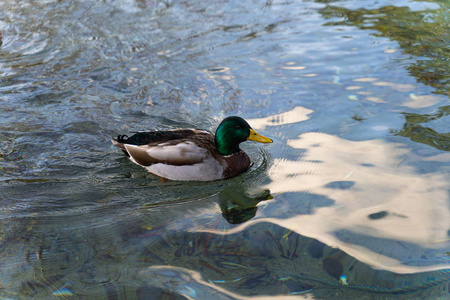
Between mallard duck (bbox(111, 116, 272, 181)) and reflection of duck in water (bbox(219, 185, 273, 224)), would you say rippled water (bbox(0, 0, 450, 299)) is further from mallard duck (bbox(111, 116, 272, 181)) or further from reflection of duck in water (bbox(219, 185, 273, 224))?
mallard duck (bbox(111, 116, 272, 181))

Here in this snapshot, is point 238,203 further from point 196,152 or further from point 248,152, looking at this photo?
point 248,152

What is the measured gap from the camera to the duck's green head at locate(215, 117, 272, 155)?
16.8 feet

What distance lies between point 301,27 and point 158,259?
673 cm

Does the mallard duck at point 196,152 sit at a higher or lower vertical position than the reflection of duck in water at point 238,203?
higher

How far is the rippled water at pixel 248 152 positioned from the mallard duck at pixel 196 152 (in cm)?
14

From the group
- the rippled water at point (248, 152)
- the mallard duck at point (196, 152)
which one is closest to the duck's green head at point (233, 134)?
the mallard duck at point (196, 152)

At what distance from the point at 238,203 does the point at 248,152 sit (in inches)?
49.6

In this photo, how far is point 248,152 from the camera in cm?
583

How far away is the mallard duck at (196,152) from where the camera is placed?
5090mm

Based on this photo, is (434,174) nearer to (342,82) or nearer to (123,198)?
(342,82)

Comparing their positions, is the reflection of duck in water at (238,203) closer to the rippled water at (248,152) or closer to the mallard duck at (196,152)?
the rippled water at (248,152)

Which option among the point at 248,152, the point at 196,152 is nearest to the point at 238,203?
the point at 196,152

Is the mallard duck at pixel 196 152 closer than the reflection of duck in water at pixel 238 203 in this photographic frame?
No

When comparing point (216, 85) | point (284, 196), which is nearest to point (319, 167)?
point (284, 196)
